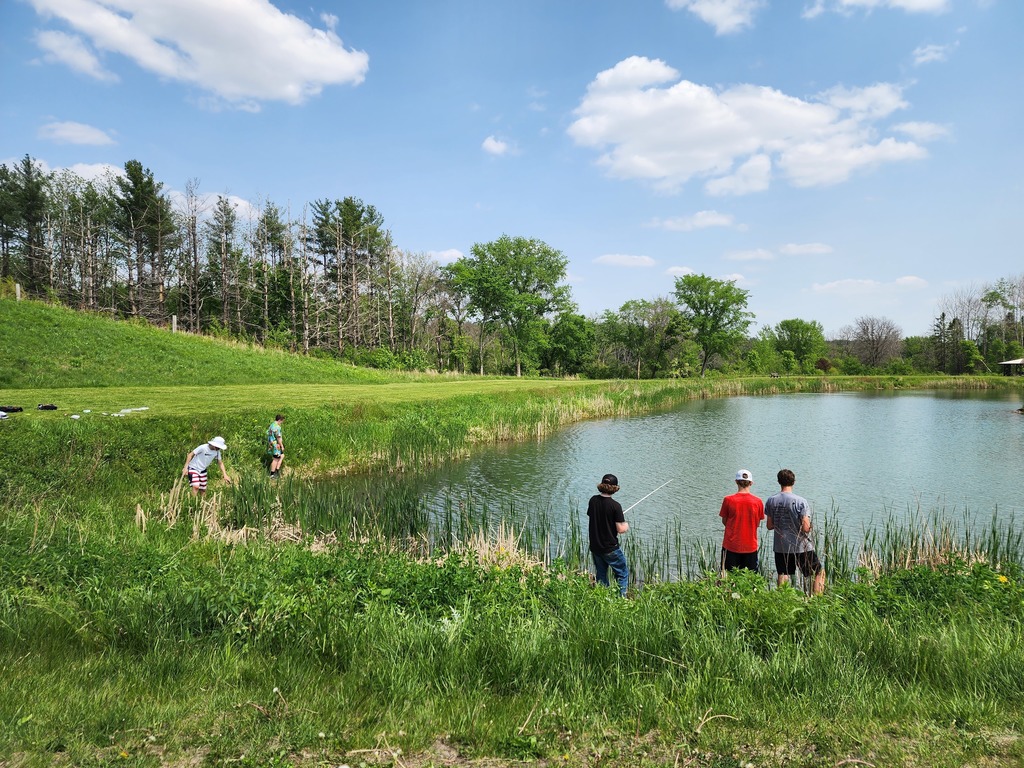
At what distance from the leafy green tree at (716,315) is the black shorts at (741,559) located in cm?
6640

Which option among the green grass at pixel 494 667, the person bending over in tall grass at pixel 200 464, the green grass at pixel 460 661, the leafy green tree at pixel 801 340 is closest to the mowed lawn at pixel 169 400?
the person bending over in tall grass at pixel 200 464

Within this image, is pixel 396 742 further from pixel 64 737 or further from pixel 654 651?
pixel 654 651

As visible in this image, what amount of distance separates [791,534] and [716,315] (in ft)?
226

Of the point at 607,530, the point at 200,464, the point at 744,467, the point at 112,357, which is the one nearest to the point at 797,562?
the point at 607,530

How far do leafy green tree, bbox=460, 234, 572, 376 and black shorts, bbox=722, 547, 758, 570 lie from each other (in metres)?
53.9

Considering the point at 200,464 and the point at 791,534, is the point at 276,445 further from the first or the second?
the point at 791,534

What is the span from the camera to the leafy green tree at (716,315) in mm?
70812

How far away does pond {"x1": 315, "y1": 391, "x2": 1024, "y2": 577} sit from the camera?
1185 cm

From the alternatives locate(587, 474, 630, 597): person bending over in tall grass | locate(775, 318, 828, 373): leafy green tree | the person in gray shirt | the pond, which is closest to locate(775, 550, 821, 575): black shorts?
the person in gray shirt

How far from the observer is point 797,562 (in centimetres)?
716

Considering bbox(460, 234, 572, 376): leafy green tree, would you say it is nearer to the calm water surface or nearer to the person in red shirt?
the calm water surface

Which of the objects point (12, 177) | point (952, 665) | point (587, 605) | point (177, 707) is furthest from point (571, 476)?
point (12, 177)

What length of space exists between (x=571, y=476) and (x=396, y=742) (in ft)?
41.1

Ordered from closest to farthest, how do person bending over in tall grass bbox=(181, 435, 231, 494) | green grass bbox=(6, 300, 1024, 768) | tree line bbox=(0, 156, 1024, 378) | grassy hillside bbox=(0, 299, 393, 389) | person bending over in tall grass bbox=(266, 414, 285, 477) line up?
green grass bbox=(6, 300, 1024, 768) → person bending over in tall grass bbox=(181, 435, 231, 494) → person bending over in tall grass bbox=(266, 414, 285, 477) → grassy hillside bbox=(0, 299, 393, 389) → tree line bbox=(0, 156, 1024, 378)
